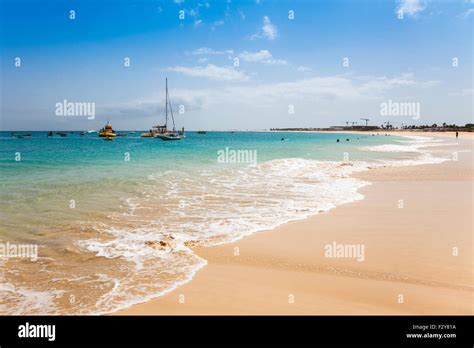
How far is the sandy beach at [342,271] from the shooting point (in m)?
4.80

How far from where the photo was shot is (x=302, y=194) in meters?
14.0

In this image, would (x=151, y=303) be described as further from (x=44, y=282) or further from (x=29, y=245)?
(x=29, y=245)

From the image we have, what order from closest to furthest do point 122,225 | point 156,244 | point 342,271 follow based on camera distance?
point 342,271
point 156,244
point 122,225

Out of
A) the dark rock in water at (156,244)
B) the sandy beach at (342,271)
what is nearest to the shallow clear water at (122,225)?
the dark rock in water at (156,244)

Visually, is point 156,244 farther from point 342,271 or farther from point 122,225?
point 342,271

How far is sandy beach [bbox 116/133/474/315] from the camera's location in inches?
189

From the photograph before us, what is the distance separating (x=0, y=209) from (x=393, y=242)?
40.2ft

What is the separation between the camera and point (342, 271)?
239 inches

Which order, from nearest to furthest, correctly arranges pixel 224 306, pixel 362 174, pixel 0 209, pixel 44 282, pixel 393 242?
1. pixel 224 306
2. pixel 44 282
3. pixel 393 242
4. pixel 0 209
5. pixel 362 174

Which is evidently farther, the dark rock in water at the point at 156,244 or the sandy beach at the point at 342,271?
the dark rock in water at the point at 156,244

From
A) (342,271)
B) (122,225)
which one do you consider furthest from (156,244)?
(342,271)

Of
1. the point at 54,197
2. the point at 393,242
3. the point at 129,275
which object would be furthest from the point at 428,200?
the point at 54,197

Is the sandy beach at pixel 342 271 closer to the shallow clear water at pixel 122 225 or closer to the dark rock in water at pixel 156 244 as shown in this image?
the shallow clear water at pixel 122 225

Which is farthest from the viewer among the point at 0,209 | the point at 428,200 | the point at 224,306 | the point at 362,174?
the point at 362,174
